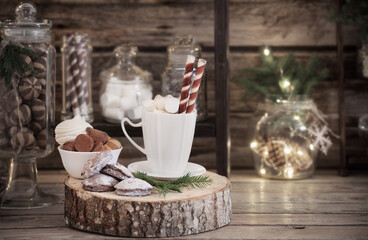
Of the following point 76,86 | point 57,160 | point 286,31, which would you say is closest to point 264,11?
point 286,31

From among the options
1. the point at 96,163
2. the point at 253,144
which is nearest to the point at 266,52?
the point at 253,144

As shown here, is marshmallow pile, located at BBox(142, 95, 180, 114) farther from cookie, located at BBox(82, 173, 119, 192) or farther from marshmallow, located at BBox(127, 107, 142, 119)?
marshmallow, located at BBox(127, 107, 142, 119)

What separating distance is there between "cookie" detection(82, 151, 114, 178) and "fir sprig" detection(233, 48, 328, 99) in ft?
2.50

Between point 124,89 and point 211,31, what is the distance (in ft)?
1.52

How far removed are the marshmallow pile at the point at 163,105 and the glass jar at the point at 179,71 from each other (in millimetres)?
396

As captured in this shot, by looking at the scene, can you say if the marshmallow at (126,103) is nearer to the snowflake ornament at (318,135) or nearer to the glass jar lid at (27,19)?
the glass jar lid at (27,19)

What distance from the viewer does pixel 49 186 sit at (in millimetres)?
1912

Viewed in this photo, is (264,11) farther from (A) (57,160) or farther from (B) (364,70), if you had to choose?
(A) (57,160)

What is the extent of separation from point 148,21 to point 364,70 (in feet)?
2.58

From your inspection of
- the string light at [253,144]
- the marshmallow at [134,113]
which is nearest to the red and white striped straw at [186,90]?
the marshmallow at [134,113]

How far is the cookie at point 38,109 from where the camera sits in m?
1.63

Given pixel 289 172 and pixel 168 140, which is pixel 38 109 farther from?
pixel 289 172

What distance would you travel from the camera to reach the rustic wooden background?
6.91ft

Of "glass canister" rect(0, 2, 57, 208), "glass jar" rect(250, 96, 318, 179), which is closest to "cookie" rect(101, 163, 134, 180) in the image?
"glass canister" rect(0, 2, 57, 208)
